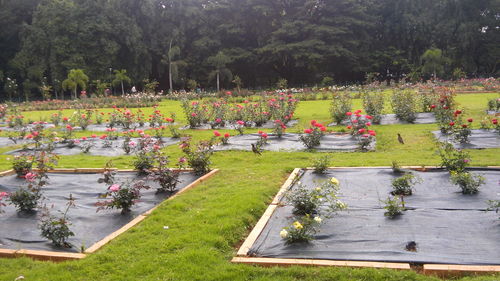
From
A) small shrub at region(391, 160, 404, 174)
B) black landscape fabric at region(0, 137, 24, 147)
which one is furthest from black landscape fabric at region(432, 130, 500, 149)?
black landscape fabric at region(0, 137, 24, 147)

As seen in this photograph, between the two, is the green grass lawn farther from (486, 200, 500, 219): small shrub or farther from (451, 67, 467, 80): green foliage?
(451, 67, 467, 80): green foliage

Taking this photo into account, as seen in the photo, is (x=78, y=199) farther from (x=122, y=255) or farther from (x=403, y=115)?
(x=403, y=115)

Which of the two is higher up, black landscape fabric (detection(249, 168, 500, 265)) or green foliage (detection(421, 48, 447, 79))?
green foliage (detection(421, 48, 447, 79))

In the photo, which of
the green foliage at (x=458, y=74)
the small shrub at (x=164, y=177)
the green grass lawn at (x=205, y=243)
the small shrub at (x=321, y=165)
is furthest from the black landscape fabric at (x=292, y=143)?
the green foliage at (x=458, y=74)

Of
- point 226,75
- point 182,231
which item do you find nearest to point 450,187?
point 182,231

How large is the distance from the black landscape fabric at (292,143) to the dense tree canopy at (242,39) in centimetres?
2491

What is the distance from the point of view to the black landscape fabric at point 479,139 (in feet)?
24.7

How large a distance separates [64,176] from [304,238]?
13.4ft

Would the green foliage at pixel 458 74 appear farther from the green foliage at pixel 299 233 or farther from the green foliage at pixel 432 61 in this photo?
the green foliage at pixel 299 233

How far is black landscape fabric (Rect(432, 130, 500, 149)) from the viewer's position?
24.7 feet

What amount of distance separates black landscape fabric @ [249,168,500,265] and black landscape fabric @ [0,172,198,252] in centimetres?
155

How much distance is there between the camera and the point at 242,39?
38125 mm

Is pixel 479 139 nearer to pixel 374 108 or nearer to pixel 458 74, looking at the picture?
pixel 374 108

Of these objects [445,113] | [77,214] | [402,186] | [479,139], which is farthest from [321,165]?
[445,113]
